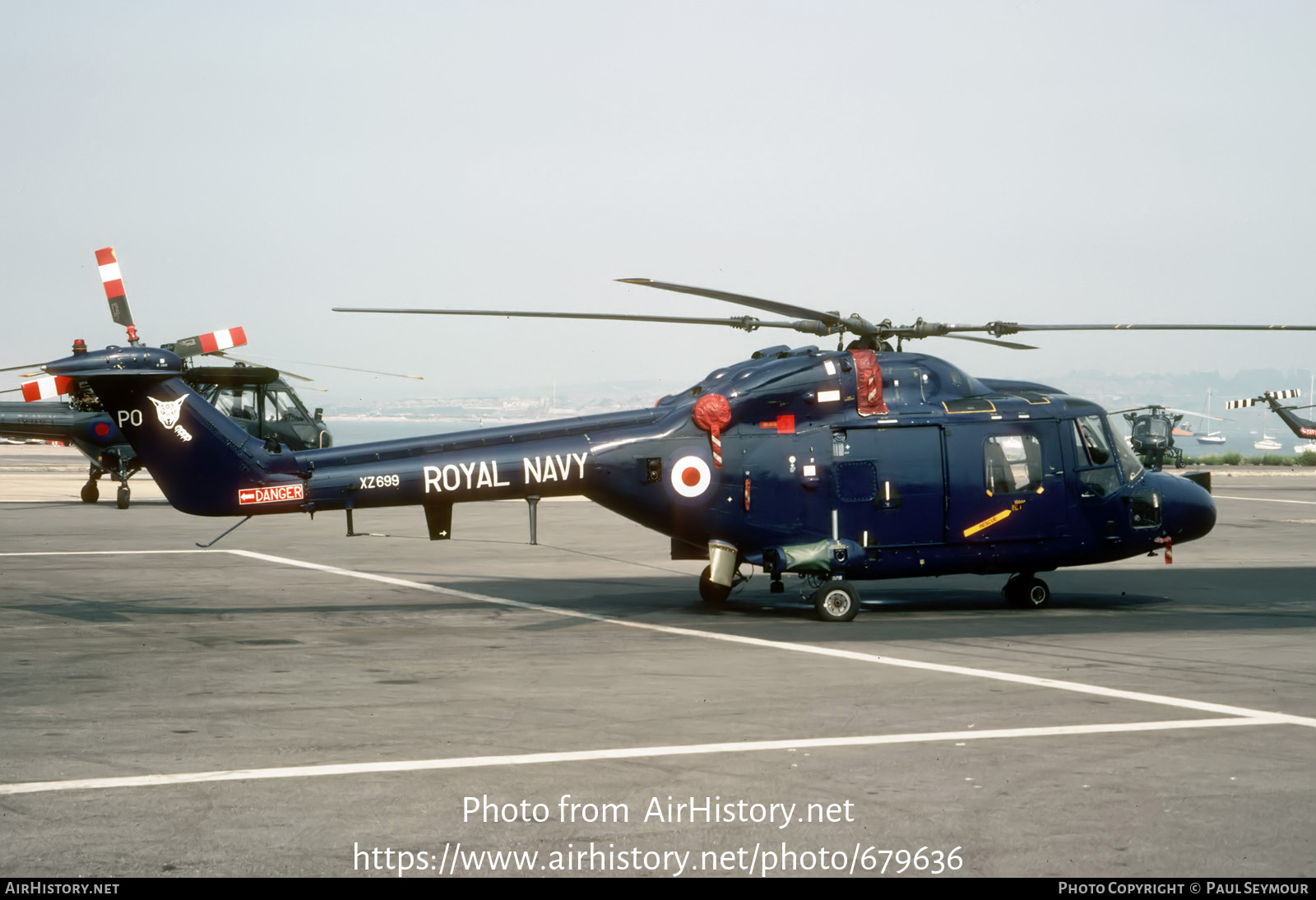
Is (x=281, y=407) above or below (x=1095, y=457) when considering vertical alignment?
above

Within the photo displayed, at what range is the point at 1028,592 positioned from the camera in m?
17.2

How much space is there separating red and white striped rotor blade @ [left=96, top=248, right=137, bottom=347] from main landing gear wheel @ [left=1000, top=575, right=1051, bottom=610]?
1369cm

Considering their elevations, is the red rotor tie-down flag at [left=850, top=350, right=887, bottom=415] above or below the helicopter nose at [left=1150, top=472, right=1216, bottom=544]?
above

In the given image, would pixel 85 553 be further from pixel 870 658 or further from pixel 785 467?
pixel 870 658

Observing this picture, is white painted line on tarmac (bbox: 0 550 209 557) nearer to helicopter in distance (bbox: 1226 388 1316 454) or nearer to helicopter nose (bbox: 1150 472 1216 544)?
helicopter nose (bbox: 1150 472 1216 544)

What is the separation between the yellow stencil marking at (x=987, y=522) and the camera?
16281 mm

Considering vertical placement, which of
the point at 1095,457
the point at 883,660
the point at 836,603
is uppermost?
the point at 1095,457

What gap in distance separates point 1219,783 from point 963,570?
27.6ft

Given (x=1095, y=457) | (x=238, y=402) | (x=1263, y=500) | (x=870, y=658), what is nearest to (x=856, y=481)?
(x=1095, y=457)

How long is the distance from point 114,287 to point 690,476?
32.0ft

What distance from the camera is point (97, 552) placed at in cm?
2364

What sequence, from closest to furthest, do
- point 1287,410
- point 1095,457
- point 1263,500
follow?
point 1095,457 < point 1263,500 < point 1287,410

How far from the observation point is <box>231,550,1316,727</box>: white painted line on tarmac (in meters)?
10.2

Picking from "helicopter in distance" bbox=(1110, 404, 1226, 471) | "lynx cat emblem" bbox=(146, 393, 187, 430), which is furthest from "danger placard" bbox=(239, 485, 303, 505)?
"helicopter in distance" bbox=(1110, 404, 1226, 471)
